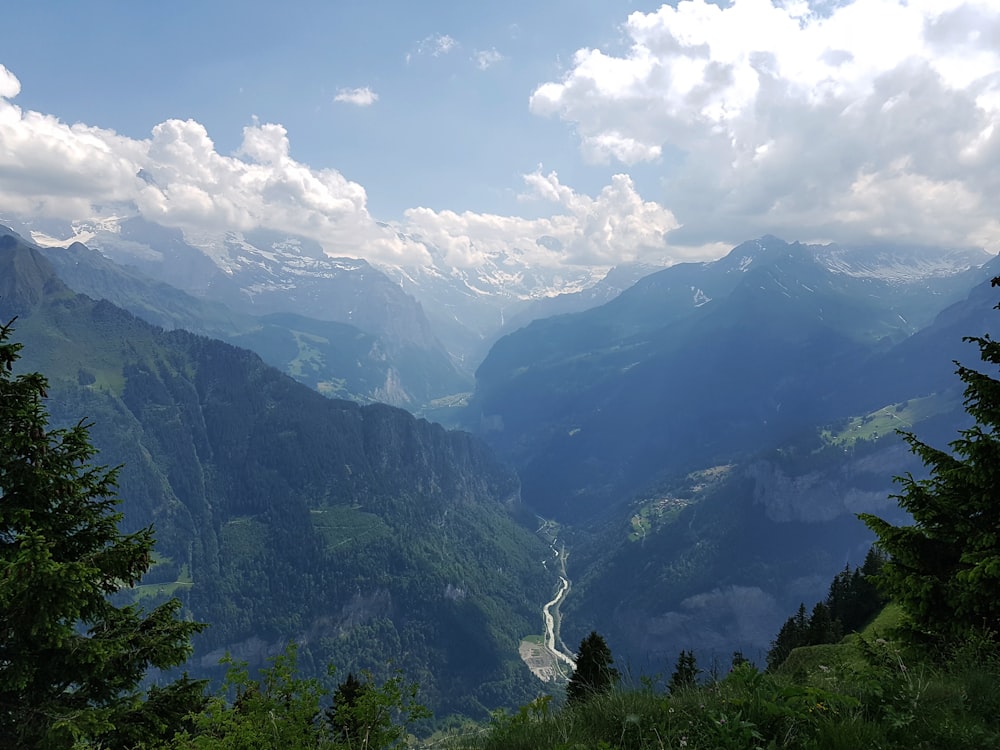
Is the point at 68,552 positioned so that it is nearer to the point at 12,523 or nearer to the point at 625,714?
the point at 12,523

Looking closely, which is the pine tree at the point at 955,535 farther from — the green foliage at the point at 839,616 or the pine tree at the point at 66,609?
the green foliage at the point at 839,616

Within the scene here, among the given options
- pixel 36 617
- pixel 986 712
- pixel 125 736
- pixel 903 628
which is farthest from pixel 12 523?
pixel 903 628

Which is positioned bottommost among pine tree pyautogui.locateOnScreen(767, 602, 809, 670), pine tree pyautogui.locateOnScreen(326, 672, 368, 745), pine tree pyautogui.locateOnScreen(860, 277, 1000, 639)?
pine tree pyautogui.locateOnScreen(767, 602, 809, 670)

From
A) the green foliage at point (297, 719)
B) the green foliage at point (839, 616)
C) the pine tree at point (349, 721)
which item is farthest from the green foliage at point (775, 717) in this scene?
the green foliage at point (839, 616)

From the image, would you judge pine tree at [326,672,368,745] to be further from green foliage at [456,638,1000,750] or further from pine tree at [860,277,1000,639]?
A: pine tree at [860,277,1000,639]

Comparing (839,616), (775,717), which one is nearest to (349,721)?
(775,717)

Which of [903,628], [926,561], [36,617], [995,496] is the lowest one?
[903,628]

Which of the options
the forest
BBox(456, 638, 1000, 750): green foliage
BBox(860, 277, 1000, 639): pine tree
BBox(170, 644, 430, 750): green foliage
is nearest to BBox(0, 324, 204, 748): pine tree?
the forest
